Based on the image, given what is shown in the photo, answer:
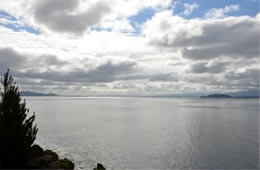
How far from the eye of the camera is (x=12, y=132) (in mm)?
25906

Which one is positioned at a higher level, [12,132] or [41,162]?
[12,132]

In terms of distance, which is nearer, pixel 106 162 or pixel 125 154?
pixel 106 162

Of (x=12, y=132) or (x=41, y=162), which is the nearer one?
(x=12, y=132)

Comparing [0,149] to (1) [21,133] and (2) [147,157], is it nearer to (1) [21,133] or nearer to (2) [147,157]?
(1) [21,133]

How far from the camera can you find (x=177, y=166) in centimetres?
3831

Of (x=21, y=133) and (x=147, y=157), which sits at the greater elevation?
(x=21, y=133)

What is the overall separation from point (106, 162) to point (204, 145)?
26.1 meters

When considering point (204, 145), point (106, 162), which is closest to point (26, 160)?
→ point (106, 162)

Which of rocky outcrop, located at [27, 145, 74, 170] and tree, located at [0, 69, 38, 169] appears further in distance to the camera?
rocky outcrop, located at [27, 145, 74, 170]

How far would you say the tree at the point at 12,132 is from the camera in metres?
25.9

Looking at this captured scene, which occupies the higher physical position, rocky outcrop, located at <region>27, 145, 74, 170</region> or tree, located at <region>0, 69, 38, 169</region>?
tree, located at <region>0, 69, 38, 169</region>

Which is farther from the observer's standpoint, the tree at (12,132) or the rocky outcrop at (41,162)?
the rocky outcrop at (41,162)

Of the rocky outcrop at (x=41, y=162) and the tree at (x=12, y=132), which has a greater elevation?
the tree at (x=12, y=132)

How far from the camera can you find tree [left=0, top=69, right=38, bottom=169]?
85.0ft
